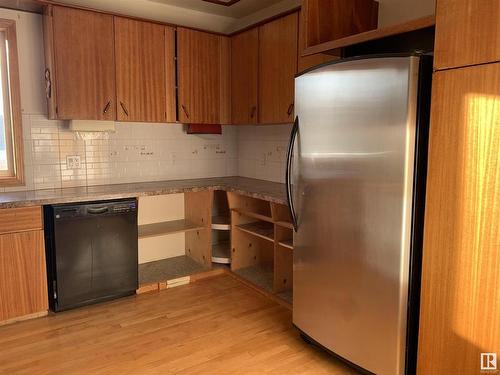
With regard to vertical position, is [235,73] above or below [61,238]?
above

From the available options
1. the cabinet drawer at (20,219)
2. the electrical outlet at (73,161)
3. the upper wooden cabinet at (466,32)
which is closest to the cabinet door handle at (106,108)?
the electrical outlet at (73,161)

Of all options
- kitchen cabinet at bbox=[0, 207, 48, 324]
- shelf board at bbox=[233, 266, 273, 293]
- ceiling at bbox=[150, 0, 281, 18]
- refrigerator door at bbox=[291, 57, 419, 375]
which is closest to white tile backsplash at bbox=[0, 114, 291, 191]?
kitchen cabinet at bbox=[0, 207, 48, 324]

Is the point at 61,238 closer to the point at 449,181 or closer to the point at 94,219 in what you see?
the point at 94,219

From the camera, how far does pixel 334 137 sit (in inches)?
80.6

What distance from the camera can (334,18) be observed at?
8.13 feet

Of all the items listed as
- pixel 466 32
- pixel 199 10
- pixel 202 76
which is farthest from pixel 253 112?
pixel 466 32

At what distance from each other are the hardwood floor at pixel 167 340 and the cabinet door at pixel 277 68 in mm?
1493

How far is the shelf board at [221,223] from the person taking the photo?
3.59 meters

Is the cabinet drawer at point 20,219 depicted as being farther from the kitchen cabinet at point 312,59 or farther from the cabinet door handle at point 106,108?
the kitchen cabinet at point 312,59

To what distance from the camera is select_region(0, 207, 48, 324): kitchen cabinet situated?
2.61m

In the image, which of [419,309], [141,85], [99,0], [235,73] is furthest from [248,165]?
[419,309]

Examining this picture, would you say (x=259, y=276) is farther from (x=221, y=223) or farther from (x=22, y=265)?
(x=22, y=265)

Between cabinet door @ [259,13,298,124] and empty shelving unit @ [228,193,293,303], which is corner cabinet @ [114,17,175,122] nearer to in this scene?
cabinet door @ [259,13,298,124]

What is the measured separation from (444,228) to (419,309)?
1.45ft
